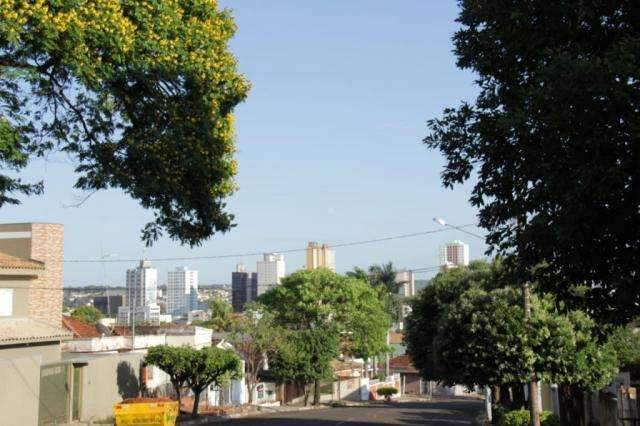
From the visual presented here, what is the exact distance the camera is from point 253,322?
50906 mm

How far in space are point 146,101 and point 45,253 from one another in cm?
2463

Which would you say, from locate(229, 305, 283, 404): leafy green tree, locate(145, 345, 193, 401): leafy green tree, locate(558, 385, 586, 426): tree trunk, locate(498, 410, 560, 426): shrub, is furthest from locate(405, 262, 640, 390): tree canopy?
locate(229, 305, 283, 404): leafy green tree

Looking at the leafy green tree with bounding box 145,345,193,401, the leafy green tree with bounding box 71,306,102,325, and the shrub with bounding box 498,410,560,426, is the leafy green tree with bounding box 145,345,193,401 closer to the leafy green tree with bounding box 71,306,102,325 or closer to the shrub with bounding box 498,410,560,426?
the shrub with bounding box 498,410,560,426

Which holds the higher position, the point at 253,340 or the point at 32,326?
the point at 32,326

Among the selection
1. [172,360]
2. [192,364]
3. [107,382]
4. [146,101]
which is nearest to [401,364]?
[192,364]

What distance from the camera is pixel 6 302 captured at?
30.6 meters

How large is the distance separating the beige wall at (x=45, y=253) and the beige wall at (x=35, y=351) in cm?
369

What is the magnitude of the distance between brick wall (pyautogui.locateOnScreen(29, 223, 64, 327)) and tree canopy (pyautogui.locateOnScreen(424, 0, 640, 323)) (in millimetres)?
28464

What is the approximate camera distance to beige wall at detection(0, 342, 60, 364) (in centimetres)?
2828

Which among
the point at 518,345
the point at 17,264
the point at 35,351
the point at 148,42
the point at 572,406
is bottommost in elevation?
the point at 572,406

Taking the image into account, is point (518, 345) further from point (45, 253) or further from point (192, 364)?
point (45, 253)

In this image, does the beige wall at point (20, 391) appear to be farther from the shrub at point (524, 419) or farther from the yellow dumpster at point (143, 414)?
the shrub at point (524, 419)

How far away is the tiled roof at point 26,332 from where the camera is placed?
28375mm

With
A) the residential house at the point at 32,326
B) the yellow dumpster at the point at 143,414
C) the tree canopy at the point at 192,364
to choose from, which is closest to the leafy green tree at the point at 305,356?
the tree canopy at the point at 192,364
